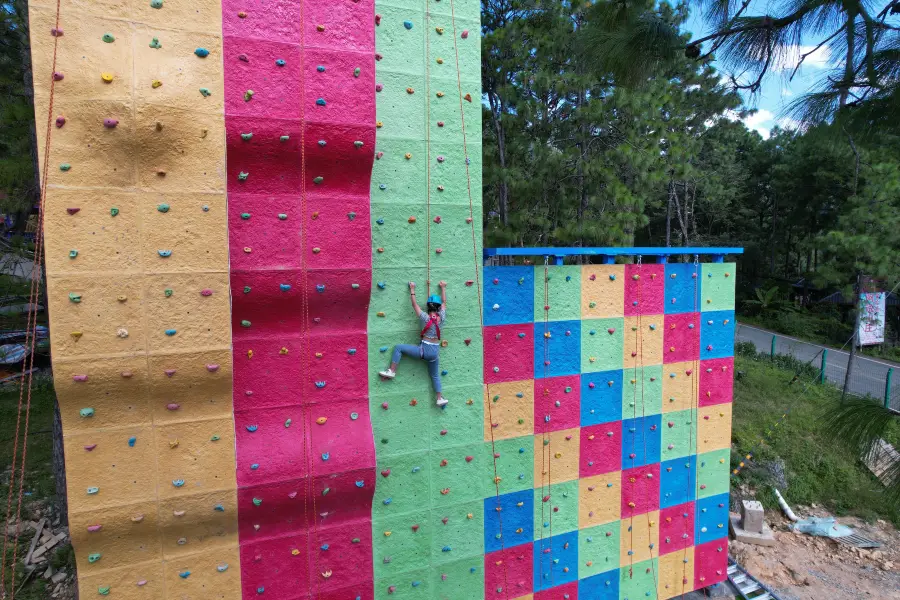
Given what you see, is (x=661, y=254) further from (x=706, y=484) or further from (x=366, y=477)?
(x=366, y=477)

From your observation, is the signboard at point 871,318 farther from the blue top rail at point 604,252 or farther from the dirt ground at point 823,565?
the blue top rail at point 604,252

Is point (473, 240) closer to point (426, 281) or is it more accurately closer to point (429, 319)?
point (426, 281)

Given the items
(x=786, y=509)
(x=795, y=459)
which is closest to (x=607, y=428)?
(x=786, y=509)

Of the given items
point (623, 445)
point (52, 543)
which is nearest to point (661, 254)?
point (623, 445)

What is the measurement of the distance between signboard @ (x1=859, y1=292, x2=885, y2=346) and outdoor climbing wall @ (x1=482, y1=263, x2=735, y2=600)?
12.2 m

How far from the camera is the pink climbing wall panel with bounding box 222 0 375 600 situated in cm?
367

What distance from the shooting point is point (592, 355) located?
5332 mm

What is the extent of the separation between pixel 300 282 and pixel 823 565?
30.9ft

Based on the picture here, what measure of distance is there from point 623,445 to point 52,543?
7.29 meters

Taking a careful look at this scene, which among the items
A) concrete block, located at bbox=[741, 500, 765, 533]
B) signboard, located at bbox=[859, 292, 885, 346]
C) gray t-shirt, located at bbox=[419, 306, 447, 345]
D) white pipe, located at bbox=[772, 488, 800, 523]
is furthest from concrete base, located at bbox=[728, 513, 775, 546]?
signboard, located at bbox=[859, 292, 885, 346]

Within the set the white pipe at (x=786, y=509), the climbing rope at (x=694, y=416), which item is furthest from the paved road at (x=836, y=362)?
the climbing rope at (x=694, y=416)

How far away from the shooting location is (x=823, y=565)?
8.02 metres

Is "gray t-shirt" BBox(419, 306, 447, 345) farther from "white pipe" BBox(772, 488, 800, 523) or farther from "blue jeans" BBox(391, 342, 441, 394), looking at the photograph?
"white pipe" BBox(772, 488, 800, 523)

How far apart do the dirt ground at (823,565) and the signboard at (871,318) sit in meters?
7.78
